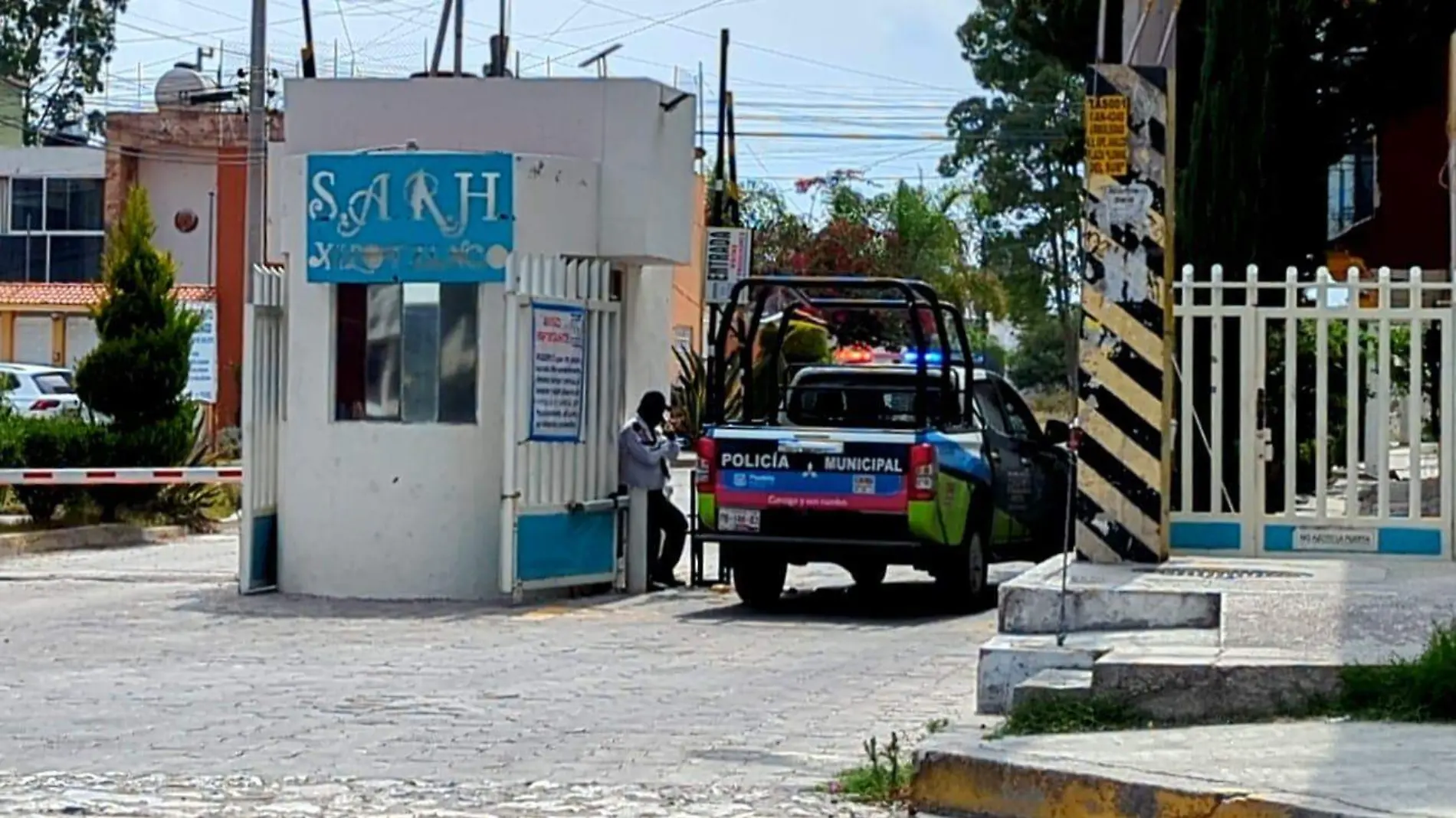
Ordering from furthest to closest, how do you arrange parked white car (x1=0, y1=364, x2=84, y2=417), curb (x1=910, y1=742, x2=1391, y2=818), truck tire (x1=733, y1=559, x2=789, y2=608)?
parked white car (x1=0, y1=364, x2=84, y2=417)
truck tire (x1=733, y1=559, x2=789, y2=608)
curb (x1=910, y1=742, x2=1391, y2=818)

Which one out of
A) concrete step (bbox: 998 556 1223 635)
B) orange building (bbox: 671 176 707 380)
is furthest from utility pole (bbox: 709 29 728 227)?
concrete step (bbox: 998 556 1223 635)

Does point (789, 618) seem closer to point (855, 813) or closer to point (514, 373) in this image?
point (514, 373)

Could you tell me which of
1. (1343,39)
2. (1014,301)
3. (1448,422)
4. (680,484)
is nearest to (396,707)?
(1448,422)

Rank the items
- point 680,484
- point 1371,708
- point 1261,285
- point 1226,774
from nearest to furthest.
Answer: point 1226,774 → point 1371,708 → point 1261,285 → point 680,484

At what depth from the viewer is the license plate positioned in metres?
15.8

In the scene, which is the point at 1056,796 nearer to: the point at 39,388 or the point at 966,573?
the point at 966,573

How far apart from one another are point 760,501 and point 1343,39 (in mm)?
9585

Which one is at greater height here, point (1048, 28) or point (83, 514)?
point (1048, 28)

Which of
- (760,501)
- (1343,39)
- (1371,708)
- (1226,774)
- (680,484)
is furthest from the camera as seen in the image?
(680,484)

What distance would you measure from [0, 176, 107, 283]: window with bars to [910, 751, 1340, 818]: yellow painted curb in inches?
1748

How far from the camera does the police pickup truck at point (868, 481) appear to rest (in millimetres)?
15500

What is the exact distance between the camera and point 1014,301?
66.9m

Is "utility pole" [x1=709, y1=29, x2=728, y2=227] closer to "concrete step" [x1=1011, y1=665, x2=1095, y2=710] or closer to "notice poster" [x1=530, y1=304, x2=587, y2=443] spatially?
"notice poster" [x1=530, y1=304, x2=587, y2=443]

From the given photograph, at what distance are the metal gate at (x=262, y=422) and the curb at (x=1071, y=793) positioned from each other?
9874 mm
